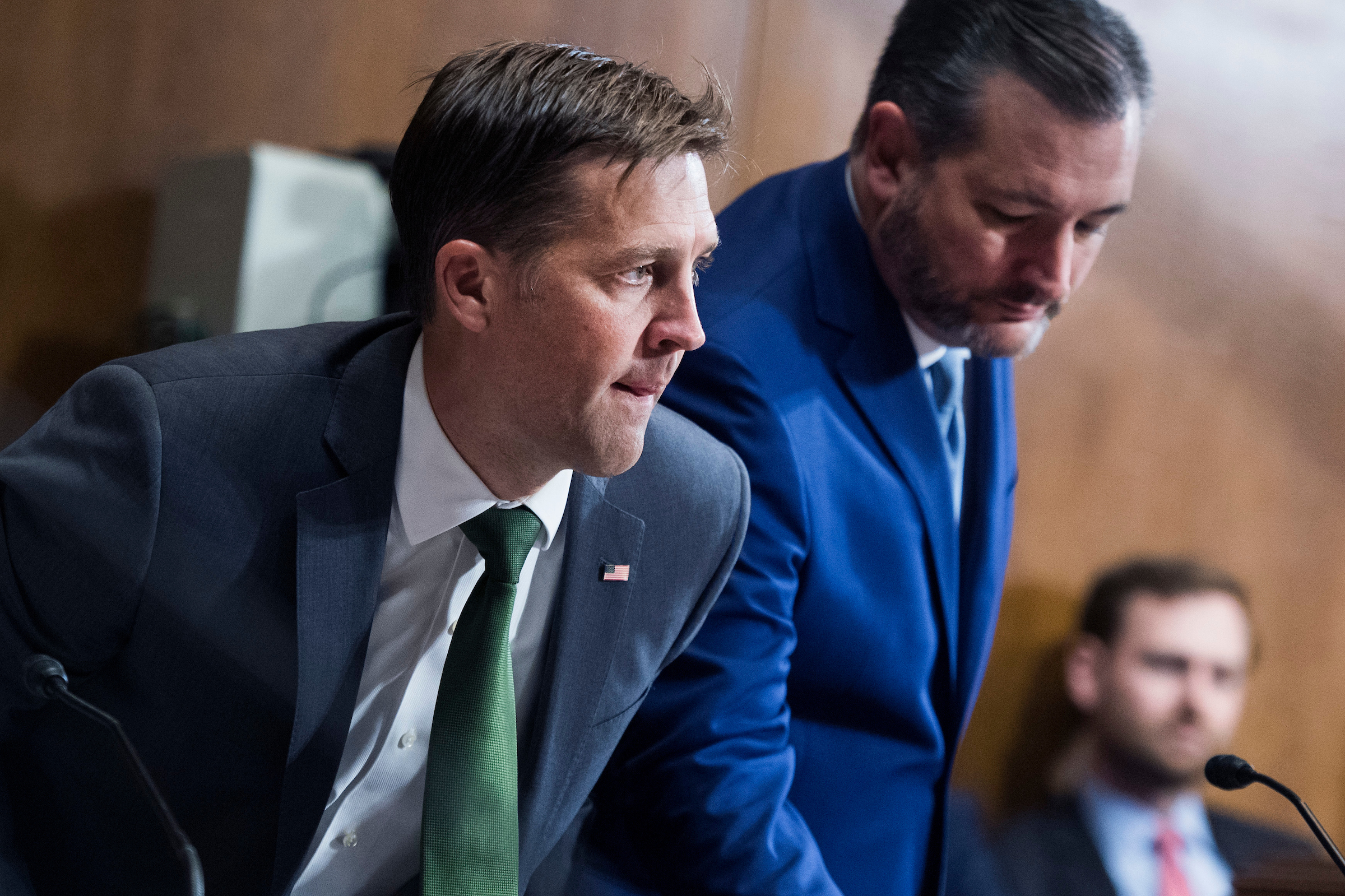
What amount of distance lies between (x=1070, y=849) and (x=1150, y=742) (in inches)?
8.0

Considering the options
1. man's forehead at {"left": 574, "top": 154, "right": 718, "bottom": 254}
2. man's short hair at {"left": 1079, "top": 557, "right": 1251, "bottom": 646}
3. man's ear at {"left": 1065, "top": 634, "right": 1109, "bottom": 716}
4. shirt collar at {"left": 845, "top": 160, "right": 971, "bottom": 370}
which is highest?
man's forehead at {"left": 574, "top": 154, "right": 718, "bottom": 254}

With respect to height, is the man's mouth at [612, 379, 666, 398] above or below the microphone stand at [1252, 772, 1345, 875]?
above

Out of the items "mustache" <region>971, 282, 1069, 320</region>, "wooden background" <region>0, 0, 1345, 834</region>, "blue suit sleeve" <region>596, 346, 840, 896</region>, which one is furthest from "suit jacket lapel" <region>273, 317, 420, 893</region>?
"wooden background" <region>0, 0, 1345, 834</region>

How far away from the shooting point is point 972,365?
1324 mm

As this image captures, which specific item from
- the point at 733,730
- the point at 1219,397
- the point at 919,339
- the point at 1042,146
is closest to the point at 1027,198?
the point at 1042,146

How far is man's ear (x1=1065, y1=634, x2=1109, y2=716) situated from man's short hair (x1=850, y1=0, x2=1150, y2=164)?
88 centimetres

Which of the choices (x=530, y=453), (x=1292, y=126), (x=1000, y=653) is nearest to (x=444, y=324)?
(x=530, y=453)

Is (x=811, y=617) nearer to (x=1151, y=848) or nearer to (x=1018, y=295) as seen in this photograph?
(x=1018, y=295)

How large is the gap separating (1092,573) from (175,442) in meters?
1.35

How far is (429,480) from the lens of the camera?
32.7 inches

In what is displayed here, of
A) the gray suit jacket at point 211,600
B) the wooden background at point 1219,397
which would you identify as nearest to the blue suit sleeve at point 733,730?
the gray suit jacket at point 211,600

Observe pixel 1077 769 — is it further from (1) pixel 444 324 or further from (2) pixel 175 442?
(2) pixel 175 442

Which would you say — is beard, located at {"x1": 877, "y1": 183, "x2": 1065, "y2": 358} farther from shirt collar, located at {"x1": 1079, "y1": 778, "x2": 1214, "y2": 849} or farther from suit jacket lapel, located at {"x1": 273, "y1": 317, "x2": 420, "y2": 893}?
shirt collar, located at {"x1": 1079, "y1": 778, "x2": 1214, "y2": 849}

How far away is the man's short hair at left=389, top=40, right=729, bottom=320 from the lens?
77cm
